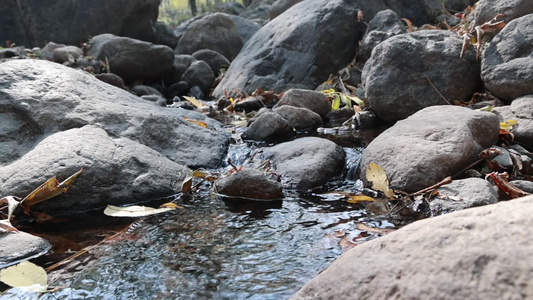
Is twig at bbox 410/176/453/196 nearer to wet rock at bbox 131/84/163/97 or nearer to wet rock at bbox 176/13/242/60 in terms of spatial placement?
wet rock at bbox 131/84/163/97

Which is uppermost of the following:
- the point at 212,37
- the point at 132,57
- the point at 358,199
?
the point at 358,199

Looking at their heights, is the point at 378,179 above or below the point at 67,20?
below

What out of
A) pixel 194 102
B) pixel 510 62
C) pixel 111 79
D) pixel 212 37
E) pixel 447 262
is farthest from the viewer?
pixel 212 37

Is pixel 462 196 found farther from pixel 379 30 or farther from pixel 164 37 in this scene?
pixel 164 37

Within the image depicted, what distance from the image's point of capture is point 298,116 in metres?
5.45

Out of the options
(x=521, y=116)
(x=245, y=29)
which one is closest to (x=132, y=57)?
(x=245, y=29)

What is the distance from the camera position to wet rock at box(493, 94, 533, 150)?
377 cm

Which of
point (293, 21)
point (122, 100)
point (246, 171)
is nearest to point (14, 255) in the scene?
point (246, 171)

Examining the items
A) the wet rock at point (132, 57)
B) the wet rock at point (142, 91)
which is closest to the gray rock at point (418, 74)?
the wet rock at point (142, 91)

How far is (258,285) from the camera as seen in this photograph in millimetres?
2137

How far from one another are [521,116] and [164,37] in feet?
36.8

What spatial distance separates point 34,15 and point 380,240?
44.3 ft

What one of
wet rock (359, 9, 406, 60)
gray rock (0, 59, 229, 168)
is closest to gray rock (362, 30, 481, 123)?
wet rock (359, 9, 406, 60)

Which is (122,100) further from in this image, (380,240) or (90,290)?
(380,240)
